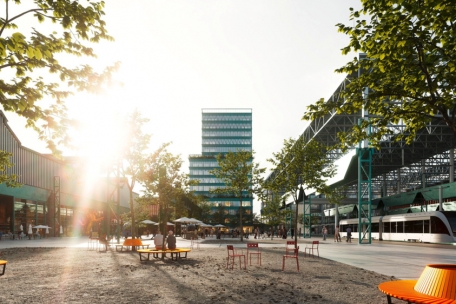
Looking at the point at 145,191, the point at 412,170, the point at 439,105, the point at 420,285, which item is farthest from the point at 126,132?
the point at 412,170

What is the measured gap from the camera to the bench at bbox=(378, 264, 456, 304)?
22.0ft

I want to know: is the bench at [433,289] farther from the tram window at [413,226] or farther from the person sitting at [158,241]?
the tram window at [413,226]

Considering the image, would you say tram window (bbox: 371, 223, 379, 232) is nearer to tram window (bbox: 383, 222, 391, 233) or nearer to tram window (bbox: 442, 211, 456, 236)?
tram window (bbox: 383, 222, 391, 233)

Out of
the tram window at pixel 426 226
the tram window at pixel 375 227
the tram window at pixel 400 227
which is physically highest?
the tram window at pixel 426 226

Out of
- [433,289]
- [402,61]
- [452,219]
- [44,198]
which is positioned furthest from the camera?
[44,198]

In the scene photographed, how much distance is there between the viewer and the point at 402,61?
9781 millimetres

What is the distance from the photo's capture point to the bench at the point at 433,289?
670 centimetres

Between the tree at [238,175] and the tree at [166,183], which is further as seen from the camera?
the tree at [238,175]

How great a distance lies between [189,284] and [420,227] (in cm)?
3117

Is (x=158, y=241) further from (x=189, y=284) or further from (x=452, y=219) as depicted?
(x=452, y=219)

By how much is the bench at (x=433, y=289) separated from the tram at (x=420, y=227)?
3132 centimetres

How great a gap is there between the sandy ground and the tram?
2215 centimetres

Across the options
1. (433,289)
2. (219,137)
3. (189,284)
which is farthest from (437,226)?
(219,137)

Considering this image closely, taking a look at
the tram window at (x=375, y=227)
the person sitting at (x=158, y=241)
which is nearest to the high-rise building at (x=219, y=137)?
the tram window at (x=375, y=227)
